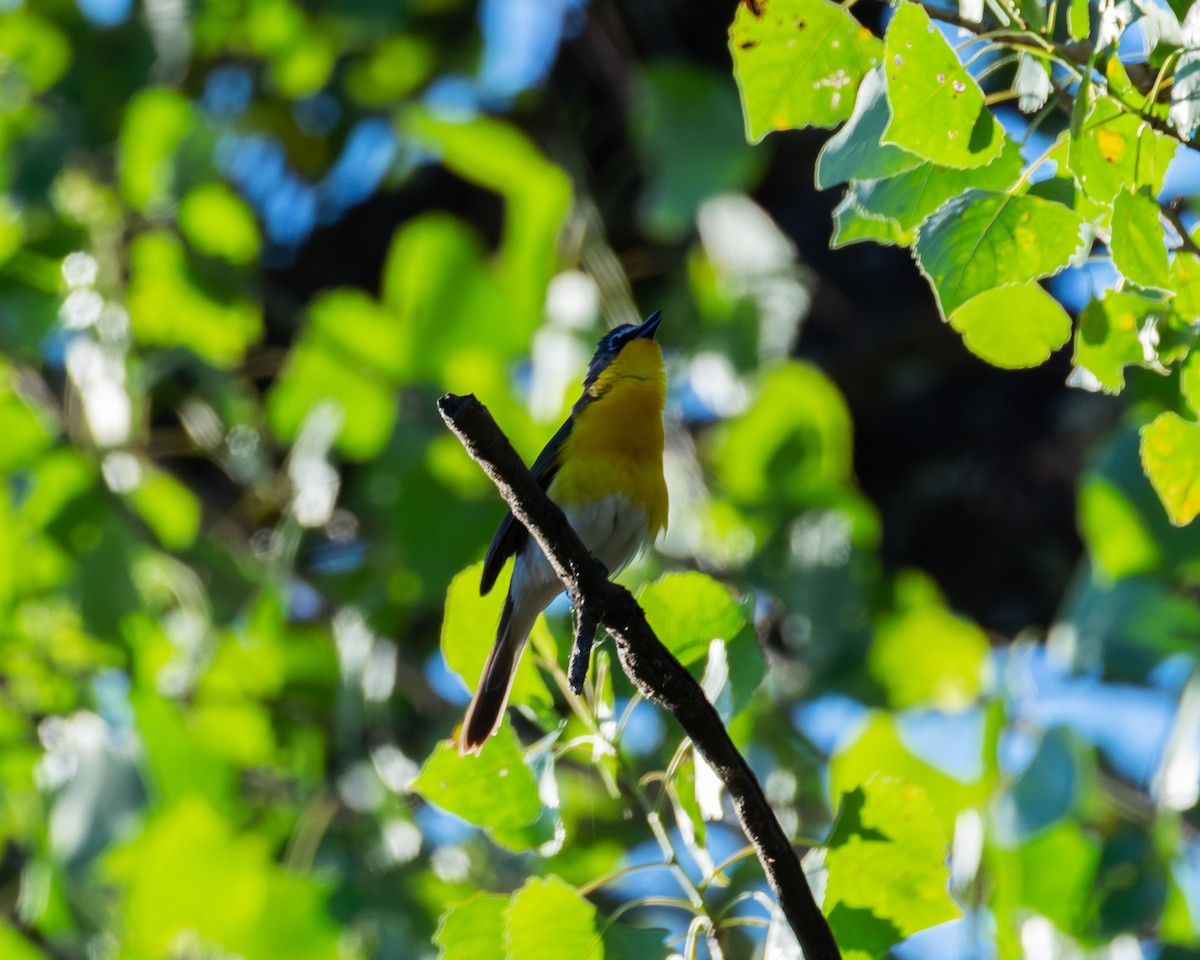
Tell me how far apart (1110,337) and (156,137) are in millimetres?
3812

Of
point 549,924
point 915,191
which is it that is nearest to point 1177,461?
Result: point 915,191

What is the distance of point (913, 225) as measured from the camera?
1574mm

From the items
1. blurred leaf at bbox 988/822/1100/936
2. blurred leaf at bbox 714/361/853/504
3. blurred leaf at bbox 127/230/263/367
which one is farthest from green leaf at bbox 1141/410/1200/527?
blurred leaf at bbox 127/230/263/367

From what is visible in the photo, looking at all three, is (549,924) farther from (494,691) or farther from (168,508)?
(168,508)

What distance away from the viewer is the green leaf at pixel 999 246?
151 centimetres

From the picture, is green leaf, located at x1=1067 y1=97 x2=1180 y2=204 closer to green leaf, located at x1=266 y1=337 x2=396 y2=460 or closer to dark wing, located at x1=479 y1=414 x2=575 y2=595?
dark wing, located at x1=479 y1=414 x2=575 y2=595

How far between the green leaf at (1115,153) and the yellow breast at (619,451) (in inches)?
73.9

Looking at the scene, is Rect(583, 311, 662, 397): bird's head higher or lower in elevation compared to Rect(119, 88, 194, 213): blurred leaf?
lower

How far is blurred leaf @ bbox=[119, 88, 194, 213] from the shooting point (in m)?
4.70

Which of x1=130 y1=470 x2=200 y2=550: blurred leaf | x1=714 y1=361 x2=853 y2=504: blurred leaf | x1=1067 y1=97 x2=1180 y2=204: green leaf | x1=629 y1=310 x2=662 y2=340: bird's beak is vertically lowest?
x1=130 y1=470 x2=200 y2=550: blurred leaf

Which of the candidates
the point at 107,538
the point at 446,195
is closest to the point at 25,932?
the point at 107,538

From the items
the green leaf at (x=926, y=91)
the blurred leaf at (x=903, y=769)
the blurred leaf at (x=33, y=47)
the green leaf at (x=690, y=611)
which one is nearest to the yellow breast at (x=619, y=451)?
the blurred leaf at (x=903, y=769)

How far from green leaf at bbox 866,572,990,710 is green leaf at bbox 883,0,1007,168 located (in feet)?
9.97

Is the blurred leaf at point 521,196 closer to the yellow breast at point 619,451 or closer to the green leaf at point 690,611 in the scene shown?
the yellow breast at point 619,451
